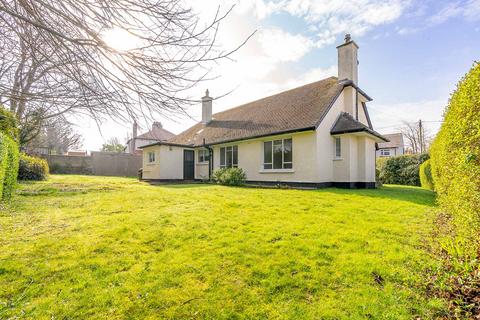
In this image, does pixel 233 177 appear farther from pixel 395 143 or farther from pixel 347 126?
pixel 395 143

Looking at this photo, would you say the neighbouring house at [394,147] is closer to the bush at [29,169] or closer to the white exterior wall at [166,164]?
the white exterior wall at [166,164]

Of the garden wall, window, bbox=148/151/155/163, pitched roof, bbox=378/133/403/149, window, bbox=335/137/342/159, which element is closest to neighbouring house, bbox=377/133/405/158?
pitched roof, bbox=378/133/403/149

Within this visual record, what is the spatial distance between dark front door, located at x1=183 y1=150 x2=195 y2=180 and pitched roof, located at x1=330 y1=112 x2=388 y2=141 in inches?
438

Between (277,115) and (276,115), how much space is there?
9 cm

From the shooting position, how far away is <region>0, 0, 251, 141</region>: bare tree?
292 centimetres

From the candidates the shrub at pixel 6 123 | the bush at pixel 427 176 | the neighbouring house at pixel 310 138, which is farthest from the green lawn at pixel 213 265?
the bush at pixel 427 176

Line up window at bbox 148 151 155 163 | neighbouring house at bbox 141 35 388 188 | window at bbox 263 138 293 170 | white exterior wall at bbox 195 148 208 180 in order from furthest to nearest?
window at bbox 148 151 155 163
white exterior wall at bbox 195 148 208 180
window at bbox 263 138 293 170
neighbouring house at bbox 141 35 388 188

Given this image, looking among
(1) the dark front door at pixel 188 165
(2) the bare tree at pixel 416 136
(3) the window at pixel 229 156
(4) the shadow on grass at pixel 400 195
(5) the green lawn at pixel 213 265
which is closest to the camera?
(5) the green lawn at pixel 213 265

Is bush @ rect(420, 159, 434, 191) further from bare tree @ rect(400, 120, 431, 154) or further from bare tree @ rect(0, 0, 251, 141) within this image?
bare tree @ rect(400, 120, 431, 154)

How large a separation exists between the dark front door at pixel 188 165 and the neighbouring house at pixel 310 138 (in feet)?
8.02

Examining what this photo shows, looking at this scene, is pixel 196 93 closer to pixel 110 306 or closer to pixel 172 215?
pixel 110 306

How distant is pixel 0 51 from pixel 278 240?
505cm

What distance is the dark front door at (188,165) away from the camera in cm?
1941

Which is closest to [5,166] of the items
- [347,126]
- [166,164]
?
[166,164]
